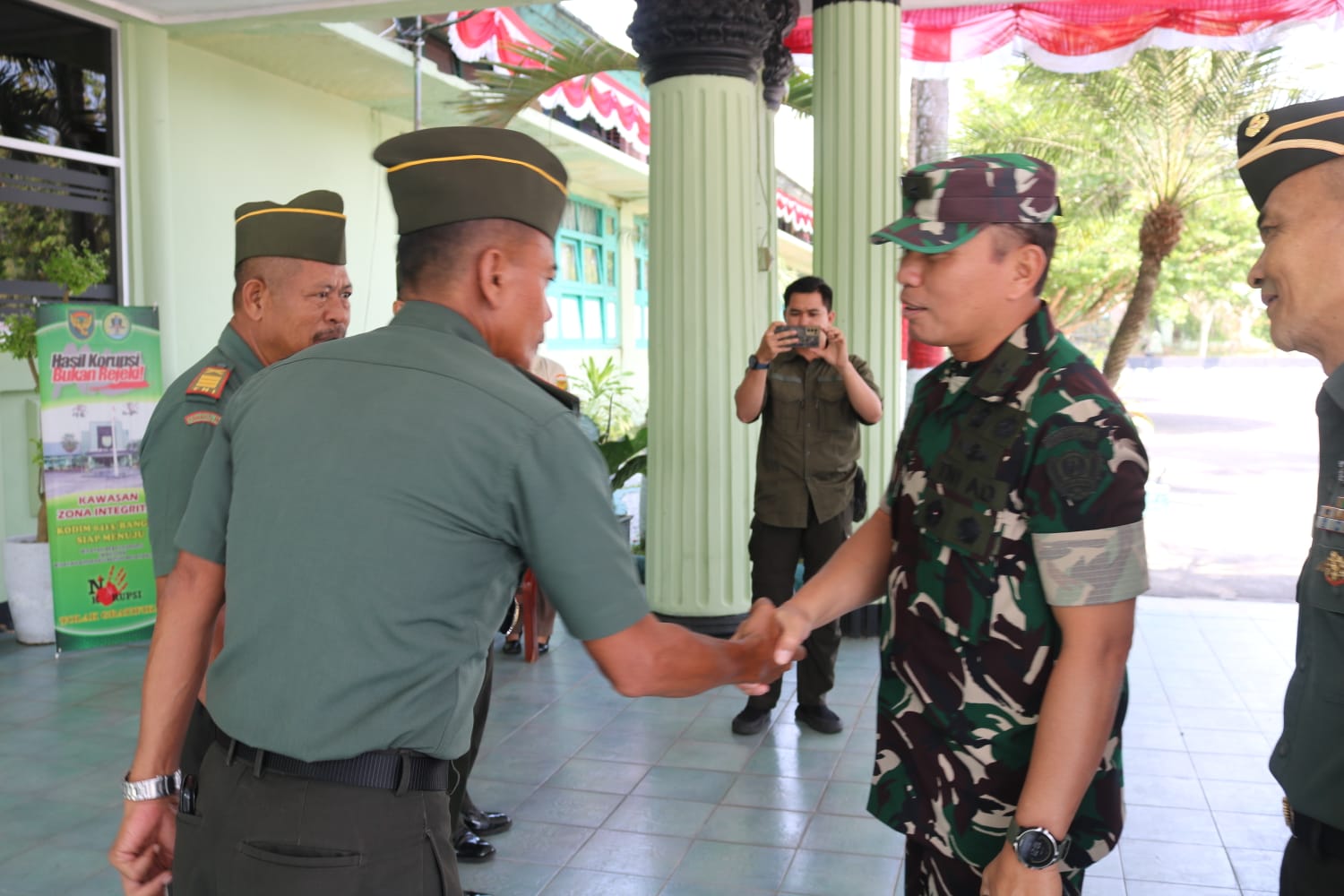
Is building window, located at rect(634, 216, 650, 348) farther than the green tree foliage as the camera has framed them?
No

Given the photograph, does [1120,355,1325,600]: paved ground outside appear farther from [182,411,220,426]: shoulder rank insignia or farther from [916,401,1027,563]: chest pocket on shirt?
[182,411,220,426]: shoulder rank insignia

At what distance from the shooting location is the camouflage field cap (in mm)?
1709

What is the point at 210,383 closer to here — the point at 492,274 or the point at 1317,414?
the point at 492,274

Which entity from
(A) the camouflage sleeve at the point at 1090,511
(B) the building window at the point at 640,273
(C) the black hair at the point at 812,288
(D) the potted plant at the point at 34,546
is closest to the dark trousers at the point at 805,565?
(C) the black hair at the point at 812,288

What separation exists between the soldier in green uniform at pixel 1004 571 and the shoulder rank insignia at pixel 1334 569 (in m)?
0.23

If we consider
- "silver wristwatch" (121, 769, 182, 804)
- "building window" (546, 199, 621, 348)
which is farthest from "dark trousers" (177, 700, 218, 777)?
"building window" (546, 199, 621, 348)

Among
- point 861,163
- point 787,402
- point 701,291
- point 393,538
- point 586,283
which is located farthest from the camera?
point 586,283

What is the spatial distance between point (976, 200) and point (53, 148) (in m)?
6.43

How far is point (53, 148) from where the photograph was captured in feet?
21.6

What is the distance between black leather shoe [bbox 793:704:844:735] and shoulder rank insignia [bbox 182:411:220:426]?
10.0ft

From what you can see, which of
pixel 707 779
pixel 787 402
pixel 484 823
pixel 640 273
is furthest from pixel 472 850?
pixel 640 273

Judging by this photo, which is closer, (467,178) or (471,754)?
(467,178)

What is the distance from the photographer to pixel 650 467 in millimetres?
5844

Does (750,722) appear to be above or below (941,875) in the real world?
below
